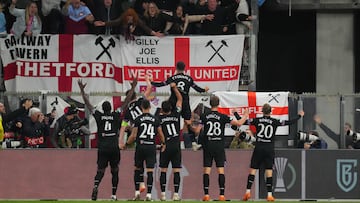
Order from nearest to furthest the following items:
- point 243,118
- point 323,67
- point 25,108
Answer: point 243,118 → point 25,108 → point 323,67

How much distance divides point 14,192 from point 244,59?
6.97 metres

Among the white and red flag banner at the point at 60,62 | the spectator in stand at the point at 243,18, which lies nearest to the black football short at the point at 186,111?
the white and red flag banner at the point at 60,62

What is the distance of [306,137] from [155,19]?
5.22 metres

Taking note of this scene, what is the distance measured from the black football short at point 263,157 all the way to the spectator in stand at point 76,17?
714cm

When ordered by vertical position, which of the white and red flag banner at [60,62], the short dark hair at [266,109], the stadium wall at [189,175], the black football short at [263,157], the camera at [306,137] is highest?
the white and red flag banner at [60,62]

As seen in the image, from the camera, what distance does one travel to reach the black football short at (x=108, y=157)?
29594 millimetres

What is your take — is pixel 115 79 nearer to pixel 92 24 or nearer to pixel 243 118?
pixel 92 24

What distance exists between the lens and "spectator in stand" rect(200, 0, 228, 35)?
35.3m

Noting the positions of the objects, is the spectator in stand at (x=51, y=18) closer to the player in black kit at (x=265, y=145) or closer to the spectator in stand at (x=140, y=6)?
the spectator in stand at (x=140, y=6)

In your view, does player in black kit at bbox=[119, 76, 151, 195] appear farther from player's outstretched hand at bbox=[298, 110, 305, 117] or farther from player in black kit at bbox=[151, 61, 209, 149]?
player's outstretched hand at bbox=[298, 110, 305, 117]

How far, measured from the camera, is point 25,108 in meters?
32.7

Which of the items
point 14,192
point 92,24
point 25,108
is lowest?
point 14,192

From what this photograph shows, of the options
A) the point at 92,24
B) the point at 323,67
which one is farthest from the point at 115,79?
the point at 323,67

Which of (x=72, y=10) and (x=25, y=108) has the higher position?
(x=72, y=10)
